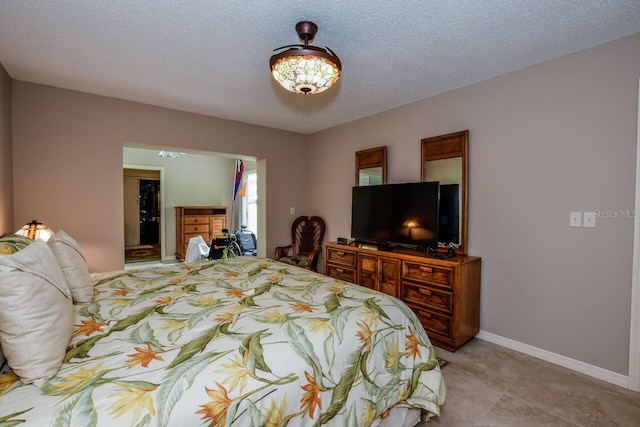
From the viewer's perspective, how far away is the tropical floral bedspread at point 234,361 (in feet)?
2.87

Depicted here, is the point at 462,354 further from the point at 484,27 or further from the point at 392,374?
the point at 484,27

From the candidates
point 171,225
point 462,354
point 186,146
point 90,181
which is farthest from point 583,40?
point 171,225

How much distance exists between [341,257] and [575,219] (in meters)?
2.27

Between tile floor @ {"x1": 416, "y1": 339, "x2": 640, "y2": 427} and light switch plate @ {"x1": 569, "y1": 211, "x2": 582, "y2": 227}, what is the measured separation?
1.15 meters

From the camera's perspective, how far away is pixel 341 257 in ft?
12.0

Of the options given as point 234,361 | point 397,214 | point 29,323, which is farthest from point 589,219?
point 29,323

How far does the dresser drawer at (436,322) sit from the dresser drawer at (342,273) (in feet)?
2.85

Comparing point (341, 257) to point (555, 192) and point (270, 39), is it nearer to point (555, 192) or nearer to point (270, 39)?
point (555, 192)

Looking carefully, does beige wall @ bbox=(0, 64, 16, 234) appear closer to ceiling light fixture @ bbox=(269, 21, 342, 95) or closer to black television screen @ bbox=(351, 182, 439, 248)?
ceiling light fixture @ bbox=(269, 21, 342, 95)

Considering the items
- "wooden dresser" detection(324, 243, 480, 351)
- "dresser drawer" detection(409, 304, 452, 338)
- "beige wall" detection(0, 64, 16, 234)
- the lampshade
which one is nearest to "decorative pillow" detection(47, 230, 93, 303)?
the lampshade

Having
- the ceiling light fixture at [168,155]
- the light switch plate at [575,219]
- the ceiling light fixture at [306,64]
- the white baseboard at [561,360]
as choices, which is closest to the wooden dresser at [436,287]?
the white baseboard at [561,360]

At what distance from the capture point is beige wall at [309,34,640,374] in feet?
6.91

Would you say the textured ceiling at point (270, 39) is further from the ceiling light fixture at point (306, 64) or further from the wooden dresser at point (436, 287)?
the wooden dresser at point (436, 287)

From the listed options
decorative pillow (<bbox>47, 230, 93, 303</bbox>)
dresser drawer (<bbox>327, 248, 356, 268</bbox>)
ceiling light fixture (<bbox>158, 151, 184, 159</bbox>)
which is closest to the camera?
decorative pillow (<bbox>47, 230, 93, 303</bbox>)
